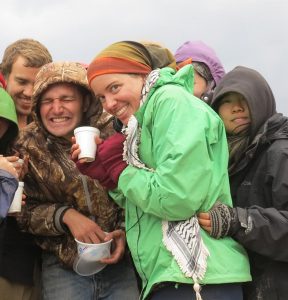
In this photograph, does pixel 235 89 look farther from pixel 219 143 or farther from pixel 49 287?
pixel 49 287

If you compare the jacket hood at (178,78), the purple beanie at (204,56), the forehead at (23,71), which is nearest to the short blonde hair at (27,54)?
the forehead at (23,71)

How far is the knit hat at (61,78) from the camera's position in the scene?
3.91 meters

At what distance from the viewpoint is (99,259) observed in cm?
371

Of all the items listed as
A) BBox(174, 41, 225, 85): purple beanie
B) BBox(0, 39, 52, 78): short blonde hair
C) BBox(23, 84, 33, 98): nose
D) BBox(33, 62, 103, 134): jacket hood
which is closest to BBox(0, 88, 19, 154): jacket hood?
BBox(33, 62, 103, 134): jacket hood

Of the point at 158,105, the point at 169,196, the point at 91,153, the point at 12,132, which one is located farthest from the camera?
the point at 12,132

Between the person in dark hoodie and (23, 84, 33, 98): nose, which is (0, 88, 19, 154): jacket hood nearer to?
(23, 84, 33, 98): nose

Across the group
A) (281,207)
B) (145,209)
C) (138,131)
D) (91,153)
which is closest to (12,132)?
(91,153)

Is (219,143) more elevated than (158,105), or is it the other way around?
(158,105)

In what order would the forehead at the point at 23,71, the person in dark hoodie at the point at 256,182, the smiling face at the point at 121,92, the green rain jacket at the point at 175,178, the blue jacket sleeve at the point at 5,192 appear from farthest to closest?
the forehead at the point at 23,71
the blue jacket sleeve at the point at 5,192
the smiling face at the point at 121,92
the person in dark hoodie at the point at 256,182
the green rain jacket at the point at 175,178

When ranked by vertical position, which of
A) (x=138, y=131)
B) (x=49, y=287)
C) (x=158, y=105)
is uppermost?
(x=158, y=105)

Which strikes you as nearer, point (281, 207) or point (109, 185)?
point (281, 207)

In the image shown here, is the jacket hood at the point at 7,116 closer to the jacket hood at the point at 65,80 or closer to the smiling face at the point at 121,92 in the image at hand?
the jacket hood at the point at 65,80

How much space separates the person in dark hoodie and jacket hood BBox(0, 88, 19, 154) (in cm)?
148

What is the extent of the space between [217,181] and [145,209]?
423 mm
